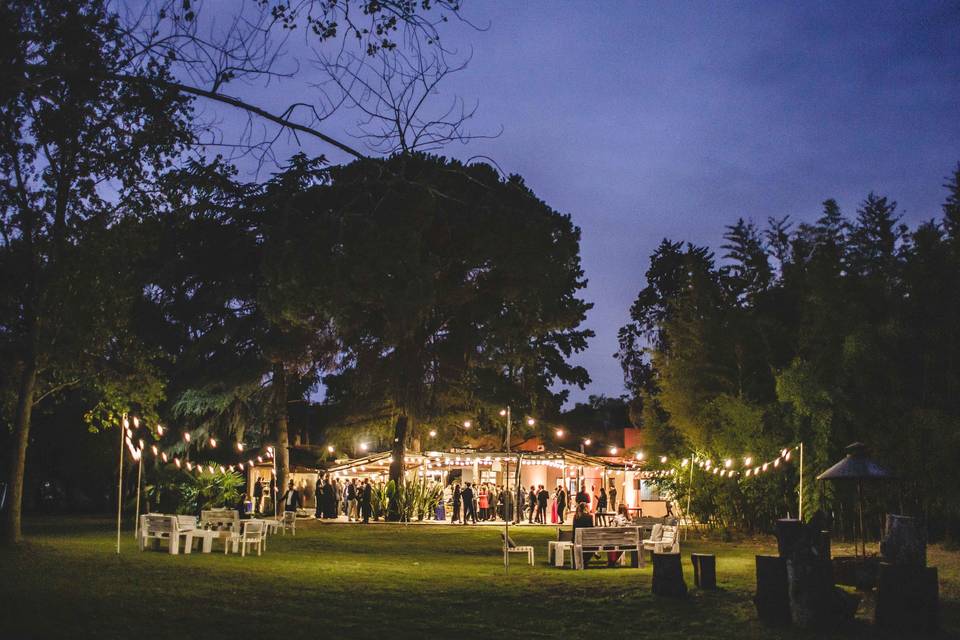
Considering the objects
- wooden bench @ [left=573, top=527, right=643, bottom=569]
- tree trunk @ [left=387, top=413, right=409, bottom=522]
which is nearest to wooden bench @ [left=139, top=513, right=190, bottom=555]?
wooden bench @ [left=573, top=527, right=643, bottom=569]

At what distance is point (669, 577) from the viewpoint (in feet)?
39.0

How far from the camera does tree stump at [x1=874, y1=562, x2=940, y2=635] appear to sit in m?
9.08

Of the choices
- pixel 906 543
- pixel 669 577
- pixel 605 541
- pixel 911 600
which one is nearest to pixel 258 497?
pixel 605 541

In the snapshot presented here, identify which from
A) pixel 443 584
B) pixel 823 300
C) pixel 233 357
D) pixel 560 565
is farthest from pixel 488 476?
pixel 443 584

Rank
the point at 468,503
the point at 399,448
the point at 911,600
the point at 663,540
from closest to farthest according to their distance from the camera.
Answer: the point at 911,600 < the point at 663,540 < the point at 468,503 < the point at 399,448

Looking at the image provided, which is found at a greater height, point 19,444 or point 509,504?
point 19,444

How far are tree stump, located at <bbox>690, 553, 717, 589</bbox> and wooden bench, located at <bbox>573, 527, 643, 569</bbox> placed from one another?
11.2ft

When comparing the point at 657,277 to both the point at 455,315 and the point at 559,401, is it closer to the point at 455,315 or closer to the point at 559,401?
the point at 559,401

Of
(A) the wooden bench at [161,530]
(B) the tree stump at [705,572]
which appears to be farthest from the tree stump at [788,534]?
(A) the wooden bench at [161,530]

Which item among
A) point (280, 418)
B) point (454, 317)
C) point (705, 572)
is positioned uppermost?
point (454, 317)

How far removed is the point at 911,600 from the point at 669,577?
3.36 metres

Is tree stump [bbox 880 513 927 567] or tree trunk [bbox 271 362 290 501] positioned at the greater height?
tree trunk [bbox 271 362 290 501]

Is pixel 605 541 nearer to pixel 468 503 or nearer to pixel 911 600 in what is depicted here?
pixel 911 600

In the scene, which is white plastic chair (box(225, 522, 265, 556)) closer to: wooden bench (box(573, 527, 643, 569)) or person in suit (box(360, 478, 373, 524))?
wooden bench (box(573, 527, 643, 569))
